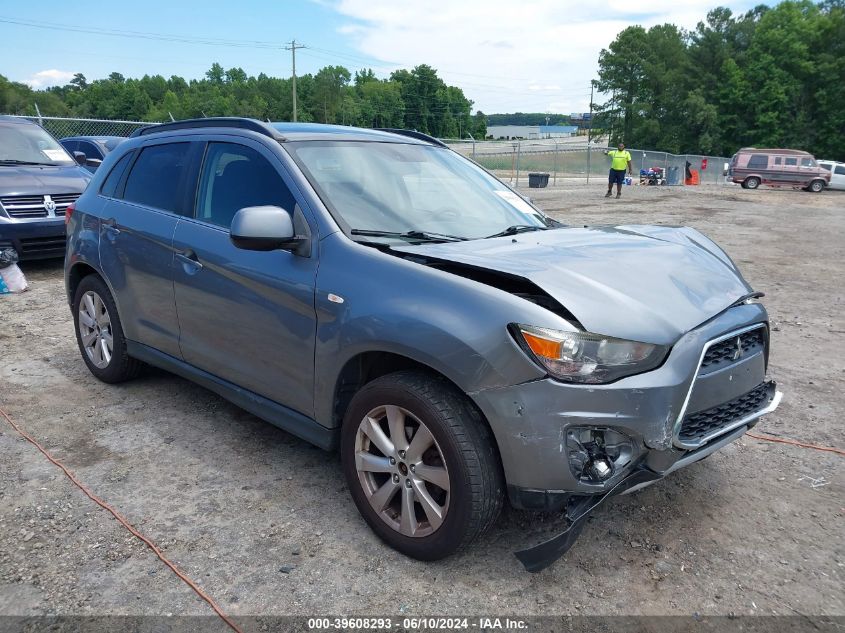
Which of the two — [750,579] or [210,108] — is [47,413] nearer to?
[750,579]

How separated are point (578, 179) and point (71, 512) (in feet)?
125

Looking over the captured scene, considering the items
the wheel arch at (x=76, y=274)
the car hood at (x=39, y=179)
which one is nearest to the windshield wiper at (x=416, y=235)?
the wheel arch at (x=76, y=274)

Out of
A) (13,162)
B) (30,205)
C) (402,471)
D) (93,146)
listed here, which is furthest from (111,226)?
(93,146)

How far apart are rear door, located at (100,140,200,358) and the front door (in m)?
0.14

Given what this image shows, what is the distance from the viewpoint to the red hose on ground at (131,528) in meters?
2.55

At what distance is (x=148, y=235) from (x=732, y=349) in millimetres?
3276

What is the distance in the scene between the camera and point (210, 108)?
76562 mm

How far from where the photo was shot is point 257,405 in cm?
349

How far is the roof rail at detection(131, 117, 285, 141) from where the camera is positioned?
357cm

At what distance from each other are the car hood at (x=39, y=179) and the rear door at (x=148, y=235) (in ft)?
14.8

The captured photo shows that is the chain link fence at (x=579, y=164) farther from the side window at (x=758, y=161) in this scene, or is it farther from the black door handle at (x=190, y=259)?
the black door handle at (x=190, y=259)

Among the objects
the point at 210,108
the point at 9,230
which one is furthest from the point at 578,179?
the point at 210,108

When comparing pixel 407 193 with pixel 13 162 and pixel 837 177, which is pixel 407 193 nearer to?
pixel 13 162

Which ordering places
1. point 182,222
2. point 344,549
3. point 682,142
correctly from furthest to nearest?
1. point 682,142
2. point 182,222
3. point 344,549
